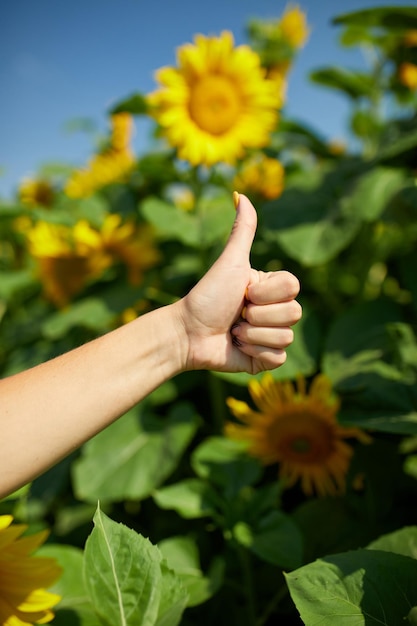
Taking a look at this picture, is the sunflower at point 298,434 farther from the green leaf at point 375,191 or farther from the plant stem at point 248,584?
the green leaf at point 375,191

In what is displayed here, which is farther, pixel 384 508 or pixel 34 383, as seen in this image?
pixel 384 508

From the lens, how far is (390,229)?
1.53 m

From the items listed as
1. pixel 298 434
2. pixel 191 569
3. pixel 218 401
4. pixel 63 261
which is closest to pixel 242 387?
pixel 218 401

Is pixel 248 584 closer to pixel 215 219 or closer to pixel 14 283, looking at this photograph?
pixel 215 219

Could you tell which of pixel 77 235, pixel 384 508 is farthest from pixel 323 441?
pixel 77 235

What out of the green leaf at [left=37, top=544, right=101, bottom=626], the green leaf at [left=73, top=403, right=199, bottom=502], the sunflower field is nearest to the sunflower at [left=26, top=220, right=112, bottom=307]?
the sunflower field

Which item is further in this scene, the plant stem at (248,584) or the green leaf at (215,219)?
the green leaf at (215,219)

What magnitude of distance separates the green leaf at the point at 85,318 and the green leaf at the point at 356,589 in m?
0.87

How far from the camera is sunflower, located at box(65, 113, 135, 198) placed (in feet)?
6.22

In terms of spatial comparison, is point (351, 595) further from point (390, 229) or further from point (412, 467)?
point (390, 229)

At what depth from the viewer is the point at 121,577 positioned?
59 centimetres

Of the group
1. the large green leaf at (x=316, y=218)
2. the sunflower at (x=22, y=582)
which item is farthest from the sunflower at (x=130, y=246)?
the sunflower at (x=22, y=582)

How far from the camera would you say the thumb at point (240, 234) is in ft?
Result: 2.29

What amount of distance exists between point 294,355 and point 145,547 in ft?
2.12
